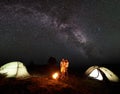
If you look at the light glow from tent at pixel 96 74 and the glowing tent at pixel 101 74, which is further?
the light glow from tent at pixel 96 74

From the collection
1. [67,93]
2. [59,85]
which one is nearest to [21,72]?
[59,85]

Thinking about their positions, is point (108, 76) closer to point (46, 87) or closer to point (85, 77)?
point (85, 77)

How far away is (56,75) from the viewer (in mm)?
18859

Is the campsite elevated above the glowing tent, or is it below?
below

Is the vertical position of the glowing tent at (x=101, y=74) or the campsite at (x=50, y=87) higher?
the glowing tent at (x=101, y=74)

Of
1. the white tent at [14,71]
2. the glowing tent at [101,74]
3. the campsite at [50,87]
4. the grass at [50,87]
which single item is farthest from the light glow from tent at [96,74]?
the white tent at [14,71]

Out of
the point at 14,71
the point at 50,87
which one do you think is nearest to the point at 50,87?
the point at 50,87

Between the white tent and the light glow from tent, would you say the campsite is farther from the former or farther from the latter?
the light glow from tent

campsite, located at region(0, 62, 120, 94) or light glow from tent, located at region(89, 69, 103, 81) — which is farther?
light glow from tent, located at region(89, 69, 103, 81)

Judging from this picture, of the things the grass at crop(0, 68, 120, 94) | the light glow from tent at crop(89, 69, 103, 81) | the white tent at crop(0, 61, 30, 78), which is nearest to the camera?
the grass at crop(0, 68, 120, 94)

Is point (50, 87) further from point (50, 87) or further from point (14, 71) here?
point (14, 71)

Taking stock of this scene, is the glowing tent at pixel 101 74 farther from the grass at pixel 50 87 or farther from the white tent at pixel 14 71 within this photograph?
the white tent at pixel 14 71

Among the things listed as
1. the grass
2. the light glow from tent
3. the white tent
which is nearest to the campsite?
the grass

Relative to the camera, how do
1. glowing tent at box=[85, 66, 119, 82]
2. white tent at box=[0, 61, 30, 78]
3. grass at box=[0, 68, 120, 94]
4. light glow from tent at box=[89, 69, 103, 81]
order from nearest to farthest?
1. grass at box=[0, 68, 120, 94]
2. white tent at box=[0, 61, 30, 78]
3. glowing tent at box=[85, 66, 119, 82]
4. light glow from tent at box=[89, 69, 103, 81]
